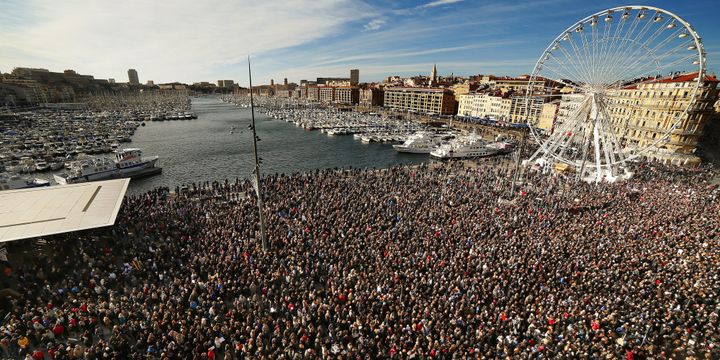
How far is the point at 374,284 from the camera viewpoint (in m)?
14.9

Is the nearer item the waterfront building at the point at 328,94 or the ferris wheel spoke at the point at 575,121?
the ferris wheel spoke at the point at 575,121

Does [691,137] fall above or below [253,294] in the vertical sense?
above

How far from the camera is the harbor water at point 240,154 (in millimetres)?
46812

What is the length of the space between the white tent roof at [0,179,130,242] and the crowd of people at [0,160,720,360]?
1.61 metres

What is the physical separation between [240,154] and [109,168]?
22.4 meters

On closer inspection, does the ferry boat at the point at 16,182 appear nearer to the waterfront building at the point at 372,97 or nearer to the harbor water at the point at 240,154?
the harbor water at the point at 240,154

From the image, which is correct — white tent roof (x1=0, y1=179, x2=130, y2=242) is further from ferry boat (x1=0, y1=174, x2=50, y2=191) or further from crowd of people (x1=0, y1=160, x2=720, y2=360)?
ferry boat (x1=0, y1=174, x2=50, y2=191)

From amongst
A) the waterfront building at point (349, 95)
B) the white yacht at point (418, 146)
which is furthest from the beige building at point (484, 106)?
the waterfront building at point (349, 95)

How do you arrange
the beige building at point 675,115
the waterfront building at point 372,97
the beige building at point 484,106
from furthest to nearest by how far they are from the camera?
the waterfront building at point 372,97 < the beige building at point 484,106 < the beige building at point 675,115

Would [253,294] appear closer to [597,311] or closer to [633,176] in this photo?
[597,311]

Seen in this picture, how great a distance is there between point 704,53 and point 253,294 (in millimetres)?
39271

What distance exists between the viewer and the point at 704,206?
25094 mm

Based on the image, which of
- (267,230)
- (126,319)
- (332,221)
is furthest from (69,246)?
(332,221)

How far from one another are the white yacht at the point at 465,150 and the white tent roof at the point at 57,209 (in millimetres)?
46300
